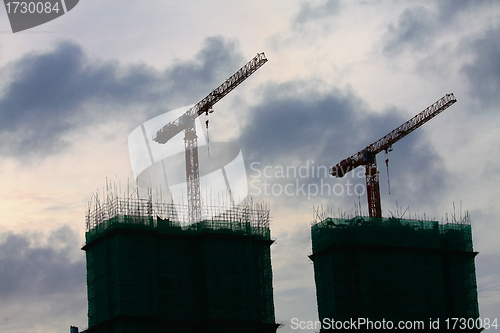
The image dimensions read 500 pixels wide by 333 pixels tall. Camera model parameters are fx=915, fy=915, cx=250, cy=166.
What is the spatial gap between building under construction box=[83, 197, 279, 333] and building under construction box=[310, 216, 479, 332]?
10858 millimetres

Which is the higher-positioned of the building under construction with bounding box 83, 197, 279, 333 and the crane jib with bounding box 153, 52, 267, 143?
the crane jib with bounding box 153, 52, 267, 143

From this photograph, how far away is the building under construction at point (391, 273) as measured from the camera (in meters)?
138

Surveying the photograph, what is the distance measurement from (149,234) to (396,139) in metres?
66.6

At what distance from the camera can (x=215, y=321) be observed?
5015 inches

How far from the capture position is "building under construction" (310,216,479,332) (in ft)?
452

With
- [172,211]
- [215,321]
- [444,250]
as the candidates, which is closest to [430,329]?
[444,250]

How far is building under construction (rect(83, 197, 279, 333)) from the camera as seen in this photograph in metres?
123

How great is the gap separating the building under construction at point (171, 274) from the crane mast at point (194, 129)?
114ft

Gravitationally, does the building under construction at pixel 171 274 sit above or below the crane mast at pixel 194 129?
below

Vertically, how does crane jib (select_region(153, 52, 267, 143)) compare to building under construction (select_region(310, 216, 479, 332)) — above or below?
above

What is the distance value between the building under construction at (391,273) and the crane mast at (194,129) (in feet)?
119

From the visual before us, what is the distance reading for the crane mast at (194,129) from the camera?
552 feet

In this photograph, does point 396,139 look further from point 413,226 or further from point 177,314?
point 177,314

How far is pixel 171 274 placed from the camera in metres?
130
